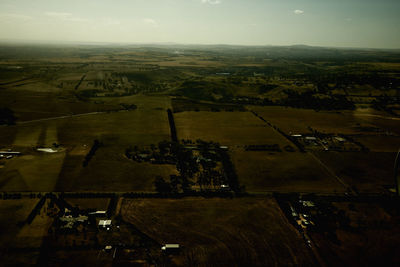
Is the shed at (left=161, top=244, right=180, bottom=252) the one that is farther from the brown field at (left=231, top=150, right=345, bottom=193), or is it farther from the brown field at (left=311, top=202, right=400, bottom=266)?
the brown field at (left=231, top=150, right=345, bottom=193)

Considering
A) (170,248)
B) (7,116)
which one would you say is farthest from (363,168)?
(7,116)

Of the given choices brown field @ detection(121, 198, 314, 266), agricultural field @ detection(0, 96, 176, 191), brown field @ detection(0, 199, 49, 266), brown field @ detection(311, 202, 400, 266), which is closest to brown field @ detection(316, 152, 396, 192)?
brown field @ detection(311, 202, 400, 266)

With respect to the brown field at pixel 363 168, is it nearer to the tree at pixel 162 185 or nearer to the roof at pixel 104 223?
the tree at pixel 162 185

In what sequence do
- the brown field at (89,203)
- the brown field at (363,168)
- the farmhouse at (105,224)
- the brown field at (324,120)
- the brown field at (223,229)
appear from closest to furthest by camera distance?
the brown field at (223,229)
the farmhouse at (105,224)
the brown field at (89,203)
the brown field at (363,168)
the brown field at (324,120)

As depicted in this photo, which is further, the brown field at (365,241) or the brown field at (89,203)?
the brown field at (89,203)

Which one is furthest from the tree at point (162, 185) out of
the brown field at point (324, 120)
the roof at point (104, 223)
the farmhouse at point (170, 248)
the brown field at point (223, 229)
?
the brown field at point (324, 120)

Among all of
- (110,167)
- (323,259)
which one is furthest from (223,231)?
(110,167)
